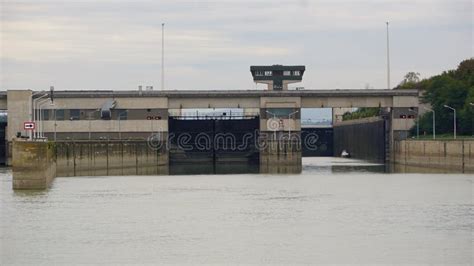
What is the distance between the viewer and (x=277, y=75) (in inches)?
4114

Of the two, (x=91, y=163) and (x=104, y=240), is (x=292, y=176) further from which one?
(x=104, y=240)

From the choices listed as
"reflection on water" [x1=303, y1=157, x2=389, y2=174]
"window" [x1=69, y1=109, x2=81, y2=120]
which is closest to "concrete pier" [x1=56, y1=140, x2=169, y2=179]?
"window" [x1=69, y1=109, x2=81, y2=120]

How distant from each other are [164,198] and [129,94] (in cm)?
4678

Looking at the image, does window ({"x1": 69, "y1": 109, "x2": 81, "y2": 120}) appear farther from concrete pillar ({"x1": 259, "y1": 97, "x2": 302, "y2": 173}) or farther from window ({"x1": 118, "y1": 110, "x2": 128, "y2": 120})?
concrete pillar ({"x1": 259, "y1": 97, "x2": 302, "y2": 173})

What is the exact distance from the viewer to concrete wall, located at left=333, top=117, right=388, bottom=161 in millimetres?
102875

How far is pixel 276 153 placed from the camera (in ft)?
315

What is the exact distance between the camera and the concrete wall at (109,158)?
80500 millimetres

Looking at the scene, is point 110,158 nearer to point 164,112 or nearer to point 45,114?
point 164,112

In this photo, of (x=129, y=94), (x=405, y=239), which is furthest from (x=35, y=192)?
(x=129, y=94)

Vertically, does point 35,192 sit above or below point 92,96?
below

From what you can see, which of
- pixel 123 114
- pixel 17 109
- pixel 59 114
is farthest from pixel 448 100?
pixel 17 109

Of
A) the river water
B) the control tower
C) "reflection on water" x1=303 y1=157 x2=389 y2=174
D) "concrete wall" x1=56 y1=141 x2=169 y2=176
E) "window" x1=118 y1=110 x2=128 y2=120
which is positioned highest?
the control tower

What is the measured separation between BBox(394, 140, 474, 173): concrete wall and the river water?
16.7 metres

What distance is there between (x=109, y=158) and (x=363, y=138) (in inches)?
1394
